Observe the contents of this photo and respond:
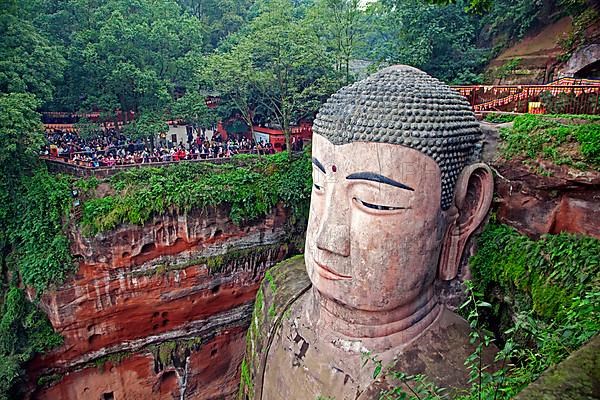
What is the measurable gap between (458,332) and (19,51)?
553 inches

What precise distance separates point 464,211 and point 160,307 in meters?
9.50

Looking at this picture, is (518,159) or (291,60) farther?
(291,60)

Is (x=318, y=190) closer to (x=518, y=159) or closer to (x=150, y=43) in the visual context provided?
(x=518, y=159)

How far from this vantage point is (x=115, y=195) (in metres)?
12.2

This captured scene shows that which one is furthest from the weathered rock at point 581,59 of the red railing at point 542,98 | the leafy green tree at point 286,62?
the leafy green tree at point 286,62

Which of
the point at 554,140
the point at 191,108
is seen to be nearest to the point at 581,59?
the point at 554,140

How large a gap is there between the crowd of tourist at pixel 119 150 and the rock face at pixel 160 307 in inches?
129

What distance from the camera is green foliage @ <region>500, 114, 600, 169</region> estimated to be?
477 cm

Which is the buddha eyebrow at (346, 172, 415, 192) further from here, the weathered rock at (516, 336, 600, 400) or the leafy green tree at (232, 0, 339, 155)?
the leafy green tree at (232, 0, 339, 155)

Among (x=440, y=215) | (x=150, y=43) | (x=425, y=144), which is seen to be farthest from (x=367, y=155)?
(x=150, y=43)

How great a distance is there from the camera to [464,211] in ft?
17.9

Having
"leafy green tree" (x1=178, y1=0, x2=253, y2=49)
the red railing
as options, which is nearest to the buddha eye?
the red railing

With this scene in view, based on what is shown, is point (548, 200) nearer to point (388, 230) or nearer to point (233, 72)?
point (388, 230)

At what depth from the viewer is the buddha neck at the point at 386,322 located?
524 centimetres
